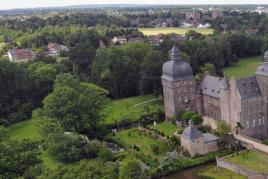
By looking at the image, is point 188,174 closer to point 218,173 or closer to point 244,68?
point 218,173

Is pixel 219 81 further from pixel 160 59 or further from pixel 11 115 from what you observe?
pixel 11 115

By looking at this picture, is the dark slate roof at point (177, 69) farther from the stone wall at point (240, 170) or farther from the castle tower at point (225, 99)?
the stone wall at point (240, 170)

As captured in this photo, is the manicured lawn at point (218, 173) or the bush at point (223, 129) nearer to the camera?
the manicured lawn at point (218, 173)

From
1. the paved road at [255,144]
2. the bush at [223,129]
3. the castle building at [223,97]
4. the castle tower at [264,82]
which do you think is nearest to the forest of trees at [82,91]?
the castle building at [223,97]

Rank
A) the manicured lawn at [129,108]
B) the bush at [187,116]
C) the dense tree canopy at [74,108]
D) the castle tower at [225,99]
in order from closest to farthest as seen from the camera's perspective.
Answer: the castle tower at [225,99] → the dense tree canopy at [74,108] → the bush at [187,116] → the manicured lawn at [129,108]

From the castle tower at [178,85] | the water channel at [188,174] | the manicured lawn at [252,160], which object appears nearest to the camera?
the manicured lawn at [252,160]

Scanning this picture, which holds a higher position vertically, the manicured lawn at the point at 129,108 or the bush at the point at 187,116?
the bush at the point at 187,116

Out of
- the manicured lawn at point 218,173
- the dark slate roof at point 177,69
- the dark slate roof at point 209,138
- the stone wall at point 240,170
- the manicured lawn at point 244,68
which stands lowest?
the manicured lawn at point 218,173
